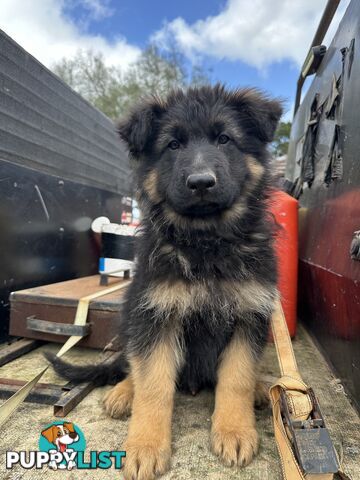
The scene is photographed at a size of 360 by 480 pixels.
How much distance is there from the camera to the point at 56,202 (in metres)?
3.87

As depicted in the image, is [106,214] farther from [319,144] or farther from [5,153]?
[319,144]

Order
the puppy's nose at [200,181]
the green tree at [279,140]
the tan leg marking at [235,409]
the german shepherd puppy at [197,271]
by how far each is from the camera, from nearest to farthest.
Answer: the tan leg marking at [235,409] < the german shepherd puppy at [197,271] < the puppy's nose at [200,181] < the green tree at [279,140]

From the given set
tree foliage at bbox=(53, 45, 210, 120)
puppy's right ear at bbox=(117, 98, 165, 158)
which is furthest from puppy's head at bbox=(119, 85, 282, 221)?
tree foliage at bbox=(53, 45, 210, 120)

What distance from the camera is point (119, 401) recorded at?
2.19 metres

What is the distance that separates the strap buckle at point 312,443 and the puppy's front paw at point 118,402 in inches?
37.8

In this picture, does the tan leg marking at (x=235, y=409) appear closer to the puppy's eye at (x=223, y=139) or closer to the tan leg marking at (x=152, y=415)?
the tan leg marking at (x=152, y=415)

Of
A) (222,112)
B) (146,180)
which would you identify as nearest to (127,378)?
(146,180)

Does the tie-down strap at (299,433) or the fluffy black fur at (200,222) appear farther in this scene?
the fluffy black fur at (200,222)

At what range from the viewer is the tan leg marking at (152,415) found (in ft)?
5.51

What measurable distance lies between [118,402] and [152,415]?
0.37m

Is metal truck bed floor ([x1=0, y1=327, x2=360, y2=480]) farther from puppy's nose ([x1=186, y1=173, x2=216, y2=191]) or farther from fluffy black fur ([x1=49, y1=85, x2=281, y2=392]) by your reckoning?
puppy's nose ([x1=186, y1=173, x2=216, y2=191])

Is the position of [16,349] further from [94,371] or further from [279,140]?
[279,140]

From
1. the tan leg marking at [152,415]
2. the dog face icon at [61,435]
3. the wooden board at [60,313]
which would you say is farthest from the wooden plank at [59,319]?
the dog face icon at [61,435]

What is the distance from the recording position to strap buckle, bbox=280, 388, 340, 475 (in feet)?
4.57
